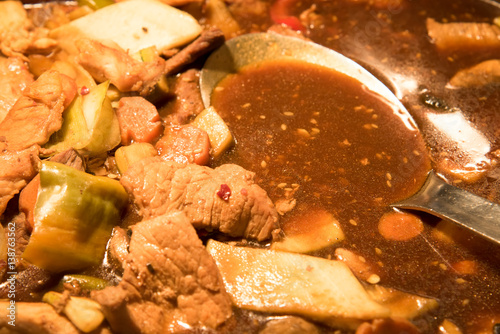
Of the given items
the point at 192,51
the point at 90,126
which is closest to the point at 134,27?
the point at 192,51

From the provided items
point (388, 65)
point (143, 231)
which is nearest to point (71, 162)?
point (143, 231)

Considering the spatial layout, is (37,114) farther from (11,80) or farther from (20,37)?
(20,37)

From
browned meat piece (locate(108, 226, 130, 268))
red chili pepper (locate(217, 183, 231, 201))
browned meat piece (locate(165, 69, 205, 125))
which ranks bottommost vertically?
browned meat piece (locate(108, 226, 130, 268))

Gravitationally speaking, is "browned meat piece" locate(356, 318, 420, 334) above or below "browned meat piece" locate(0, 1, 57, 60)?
below

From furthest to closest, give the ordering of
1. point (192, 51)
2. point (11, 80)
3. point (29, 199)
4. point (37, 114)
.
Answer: point (192, 51)
point (11, 80)
point (37, 114)
point (29, 199)

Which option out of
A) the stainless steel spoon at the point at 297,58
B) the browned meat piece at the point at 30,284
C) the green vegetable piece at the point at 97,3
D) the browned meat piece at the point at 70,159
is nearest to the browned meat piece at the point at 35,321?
the browned meat piece at the point at 30,284

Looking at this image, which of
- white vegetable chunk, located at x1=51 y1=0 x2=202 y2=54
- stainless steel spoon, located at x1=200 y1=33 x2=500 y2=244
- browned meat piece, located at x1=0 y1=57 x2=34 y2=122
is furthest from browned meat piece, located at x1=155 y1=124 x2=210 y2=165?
browned meat piece, located at x1=0 y1=57 x2=34 y2=122

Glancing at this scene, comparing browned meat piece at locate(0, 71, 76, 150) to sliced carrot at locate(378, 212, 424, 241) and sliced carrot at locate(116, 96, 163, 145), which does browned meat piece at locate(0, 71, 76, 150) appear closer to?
sliced carrot at locate(116, 96, 163, 145)
